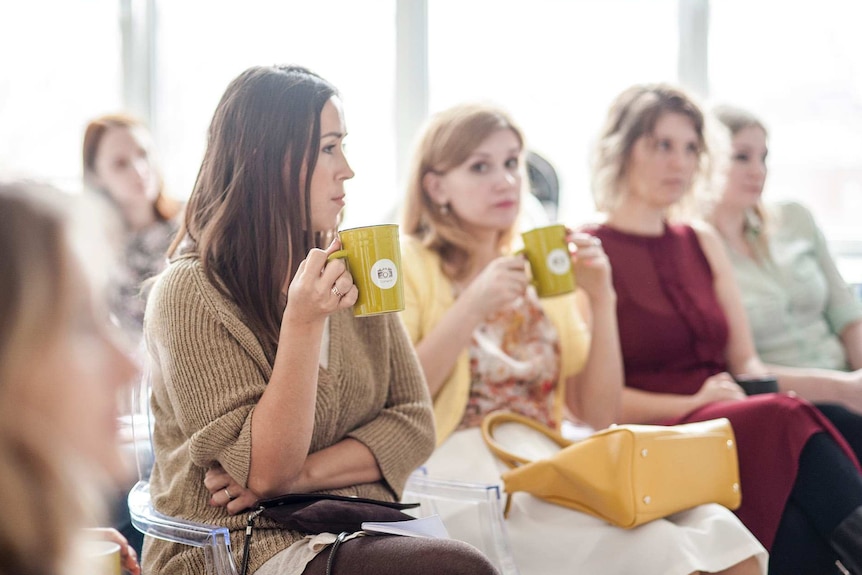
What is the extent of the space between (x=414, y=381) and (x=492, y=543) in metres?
0.33

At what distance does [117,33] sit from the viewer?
441 cm

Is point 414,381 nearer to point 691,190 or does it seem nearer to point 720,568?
point 720,568

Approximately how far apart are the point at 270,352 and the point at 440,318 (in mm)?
635

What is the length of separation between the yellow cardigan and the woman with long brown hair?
33 cm

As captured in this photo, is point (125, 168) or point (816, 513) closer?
point (816, 513)

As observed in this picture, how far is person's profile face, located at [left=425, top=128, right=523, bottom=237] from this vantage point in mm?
2133

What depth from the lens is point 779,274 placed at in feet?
8.98

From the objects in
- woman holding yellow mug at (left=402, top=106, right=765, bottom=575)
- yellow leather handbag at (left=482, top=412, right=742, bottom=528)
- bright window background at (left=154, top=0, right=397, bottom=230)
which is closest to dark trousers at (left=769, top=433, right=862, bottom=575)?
yellow leather handbag at (left=482, top=412, right=742, bottom=528)

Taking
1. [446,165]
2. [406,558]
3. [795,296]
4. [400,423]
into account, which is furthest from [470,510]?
[795,296]

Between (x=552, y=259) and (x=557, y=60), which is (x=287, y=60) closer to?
(x=557, y=60)

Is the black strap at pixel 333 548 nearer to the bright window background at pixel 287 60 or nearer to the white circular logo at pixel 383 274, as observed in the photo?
the white circular logo at pixel 383 274

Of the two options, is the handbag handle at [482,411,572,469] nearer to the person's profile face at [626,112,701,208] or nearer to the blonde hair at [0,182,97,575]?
the person's profile face at [626,112,701,208]

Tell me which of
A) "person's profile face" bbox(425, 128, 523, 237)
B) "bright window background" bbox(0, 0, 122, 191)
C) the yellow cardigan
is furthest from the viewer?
"bright window background" bbox(0, 0, 122, 191)

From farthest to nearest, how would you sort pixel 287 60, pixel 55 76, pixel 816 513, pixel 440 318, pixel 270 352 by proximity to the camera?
pixel 55 76 → pixel 287 60 → pixel 440 318 → pixel 816 513 → pixel 270 352
